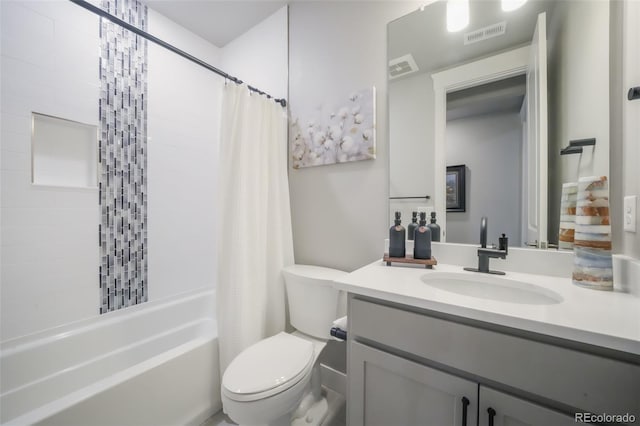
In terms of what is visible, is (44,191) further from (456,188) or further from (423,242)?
(456,188)

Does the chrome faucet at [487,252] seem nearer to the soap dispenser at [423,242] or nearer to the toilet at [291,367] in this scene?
the soap dispenser at [423,242]

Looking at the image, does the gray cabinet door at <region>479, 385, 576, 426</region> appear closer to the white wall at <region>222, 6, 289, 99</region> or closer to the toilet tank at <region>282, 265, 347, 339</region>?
the toilet tank at <region>282, 265, 347, 339</region>

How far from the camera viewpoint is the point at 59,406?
35.3 inches

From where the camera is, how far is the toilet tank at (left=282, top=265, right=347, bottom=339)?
4.26 ft

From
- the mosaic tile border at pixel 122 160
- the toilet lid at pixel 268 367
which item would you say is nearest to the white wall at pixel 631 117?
the toilet lid at pixel 268 367

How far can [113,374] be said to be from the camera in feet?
4.75

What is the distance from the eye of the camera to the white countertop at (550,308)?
1.70ft

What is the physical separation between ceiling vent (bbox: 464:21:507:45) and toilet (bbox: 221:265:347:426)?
137 centimetres

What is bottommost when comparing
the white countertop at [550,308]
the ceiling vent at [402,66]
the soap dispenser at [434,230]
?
the white countertop at [550,308]

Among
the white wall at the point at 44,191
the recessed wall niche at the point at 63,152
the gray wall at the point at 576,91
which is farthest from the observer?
the recessed wall niche at the point at 63,152

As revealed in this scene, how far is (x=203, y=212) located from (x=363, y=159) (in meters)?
1.65

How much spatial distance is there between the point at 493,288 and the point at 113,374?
212 cm

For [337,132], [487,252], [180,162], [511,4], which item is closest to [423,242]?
[487,252]

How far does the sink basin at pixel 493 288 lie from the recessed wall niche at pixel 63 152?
2225 millimetres
